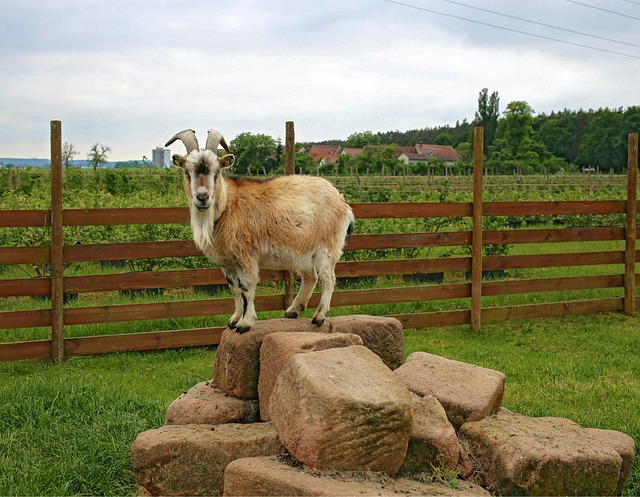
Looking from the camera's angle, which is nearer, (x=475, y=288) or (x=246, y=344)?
(x=246, y=344)

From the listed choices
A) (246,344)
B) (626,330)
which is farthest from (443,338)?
(246,344)

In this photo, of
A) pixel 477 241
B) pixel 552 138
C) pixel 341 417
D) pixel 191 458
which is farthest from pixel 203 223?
pixel 552 138

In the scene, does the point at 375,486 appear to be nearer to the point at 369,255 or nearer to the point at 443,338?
the point at 443,338

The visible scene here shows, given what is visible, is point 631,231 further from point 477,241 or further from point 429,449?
point 429,449

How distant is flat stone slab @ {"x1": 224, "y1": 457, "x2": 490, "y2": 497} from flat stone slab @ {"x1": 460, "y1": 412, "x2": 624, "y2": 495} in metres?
0.32

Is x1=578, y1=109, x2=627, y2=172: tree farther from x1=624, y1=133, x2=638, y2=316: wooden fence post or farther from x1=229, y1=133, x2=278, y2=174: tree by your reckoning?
x1=229, y1=133, x2=278, y2=174: tree

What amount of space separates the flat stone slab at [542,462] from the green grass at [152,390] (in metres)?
0.56

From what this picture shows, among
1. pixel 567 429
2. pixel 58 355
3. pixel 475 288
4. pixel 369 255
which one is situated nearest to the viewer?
pixel 567 429

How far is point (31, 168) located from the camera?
81.1ft

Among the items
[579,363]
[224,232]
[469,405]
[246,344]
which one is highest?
[224,232]

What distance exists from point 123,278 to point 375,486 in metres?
4.67

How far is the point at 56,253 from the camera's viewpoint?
7.17m

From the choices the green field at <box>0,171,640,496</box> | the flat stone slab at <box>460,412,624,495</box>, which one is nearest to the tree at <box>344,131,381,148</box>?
the green field at <box>0,171,640,496</box>

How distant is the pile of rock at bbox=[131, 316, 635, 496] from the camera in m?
3.60
